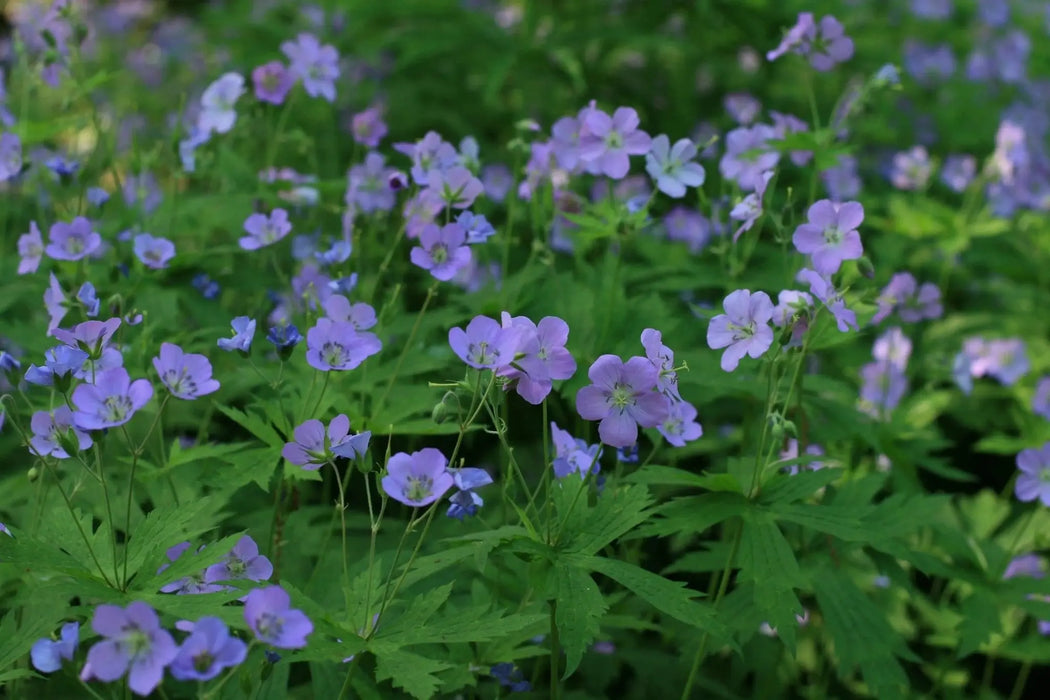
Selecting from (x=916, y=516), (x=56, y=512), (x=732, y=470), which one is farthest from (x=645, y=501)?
(x=56, y=512)

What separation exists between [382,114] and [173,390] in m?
2.84

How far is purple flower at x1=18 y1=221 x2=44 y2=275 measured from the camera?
8.61ft

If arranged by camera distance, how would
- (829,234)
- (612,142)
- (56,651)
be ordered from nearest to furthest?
(56,651) < (829,234) < (612,142)

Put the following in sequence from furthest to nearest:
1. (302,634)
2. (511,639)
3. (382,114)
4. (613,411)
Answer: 1. (382,114)
2. (511,639)
3. (613,411)
4. (302,634)

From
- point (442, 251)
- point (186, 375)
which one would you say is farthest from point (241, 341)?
point (442, 251)

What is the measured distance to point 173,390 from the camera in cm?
185

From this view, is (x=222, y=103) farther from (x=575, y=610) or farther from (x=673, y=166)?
(x=575, y=610)

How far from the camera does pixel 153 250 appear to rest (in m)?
2.66

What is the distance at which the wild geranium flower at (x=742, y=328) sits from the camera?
197 cm

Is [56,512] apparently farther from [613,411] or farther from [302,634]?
[613,411]

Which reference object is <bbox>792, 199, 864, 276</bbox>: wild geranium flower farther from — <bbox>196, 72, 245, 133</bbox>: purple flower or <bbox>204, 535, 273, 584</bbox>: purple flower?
<bbox>196, 72, 245, 133</bbox>: purple flower

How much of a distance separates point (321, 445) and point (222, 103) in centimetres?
167

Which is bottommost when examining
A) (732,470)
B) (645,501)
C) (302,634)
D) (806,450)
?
(806,450)

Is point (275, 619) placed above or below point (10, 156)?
above
